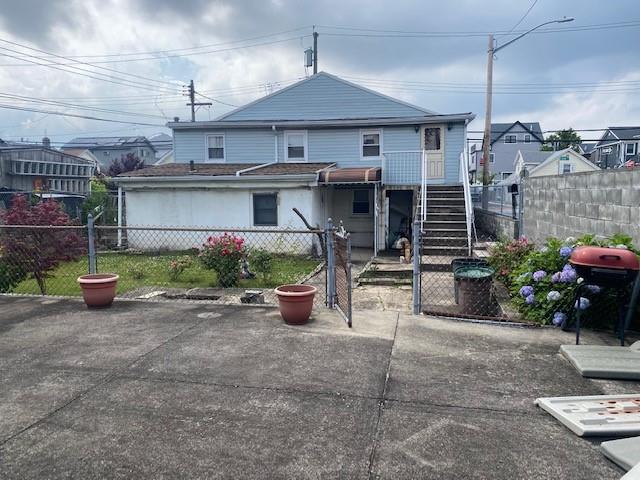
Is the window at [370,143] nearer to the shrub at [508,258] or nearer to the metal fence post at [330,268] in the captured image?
the shrub at [508,258]

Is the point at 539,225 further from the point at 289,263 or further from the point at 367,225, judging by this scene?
the point at 367,225

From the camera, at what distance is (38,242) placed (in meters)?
8.13

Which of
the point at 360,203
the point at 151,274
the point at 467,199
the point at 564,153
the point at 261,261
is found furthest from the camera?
the point at 564,153

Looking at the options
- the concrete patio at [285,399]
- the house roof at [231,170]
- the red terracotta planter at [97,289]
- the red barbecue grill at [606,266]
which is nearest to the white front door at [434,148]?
the house roof at [231,170]

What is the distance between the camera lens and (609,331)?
203 inches

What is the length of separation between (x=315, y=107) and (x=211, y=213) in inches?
248

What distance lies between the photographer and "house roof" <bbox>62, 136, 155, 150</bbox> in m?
58.2

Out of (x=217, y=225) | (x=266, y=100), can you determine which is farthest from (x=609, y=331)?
(x=266, y=100)

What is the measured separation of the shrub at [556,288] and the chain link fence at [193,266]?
229 centimetres

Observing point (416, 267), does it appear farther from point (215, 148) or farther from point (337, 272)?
point (215, 148)

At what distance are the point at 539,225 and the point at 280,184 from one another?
7.86 m

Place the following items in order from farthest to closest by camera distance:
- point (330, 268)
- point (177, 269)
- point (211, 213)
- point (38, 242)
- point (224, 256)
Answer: point (211, 213) → point (177, 269) → point (224, 256) → point (38, 242) → point (330, 268)

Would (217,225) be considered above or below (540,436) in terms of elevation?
above

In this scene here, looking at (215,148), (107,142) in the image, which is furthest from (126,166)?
(107,142)
